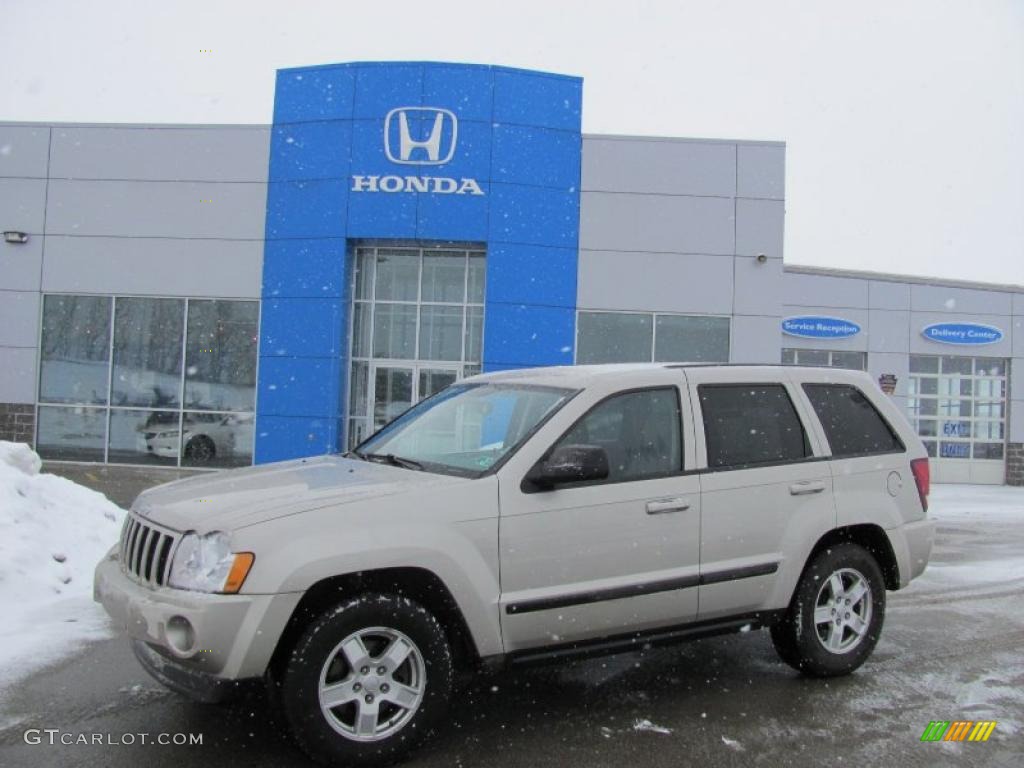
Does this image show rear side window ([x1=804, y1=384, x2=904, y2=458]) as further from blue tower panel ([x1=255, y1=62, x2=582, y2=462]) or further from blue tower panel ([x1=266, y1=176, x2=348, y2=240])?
blue tower panel ([x1=266, y1=176, x2=348, y2=240])

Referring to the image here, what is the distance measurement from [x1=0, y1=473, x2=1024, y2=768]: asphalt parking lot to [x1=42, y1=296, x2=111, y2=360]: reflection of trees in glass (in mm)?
12755

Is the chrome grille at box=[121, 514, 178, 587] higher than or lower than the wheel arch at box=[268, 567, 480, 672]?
higher

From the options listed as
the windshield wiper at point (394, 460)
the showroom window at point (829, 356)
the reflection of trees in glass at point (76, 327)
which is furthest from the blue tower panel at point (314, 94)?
the showroom window at point (829, 356)

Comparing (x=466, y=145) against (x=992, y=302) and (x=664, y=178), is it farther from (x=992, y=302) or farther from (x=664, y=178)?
(x=992, y=302)

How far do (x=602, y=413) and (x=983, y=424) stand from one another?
76.4 feet

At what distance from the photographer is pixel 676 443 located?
439 cm

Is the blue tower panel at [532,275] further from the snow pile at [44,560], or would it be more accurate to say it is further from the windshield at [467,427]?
the windshield at [467,427]

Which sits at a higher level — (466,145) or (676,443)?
(466,145)

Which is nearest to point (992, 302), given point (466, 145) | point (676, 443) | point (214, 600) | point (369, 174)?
point (466, 145)

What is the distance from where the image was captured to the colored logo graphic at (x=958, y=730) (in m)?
4.00

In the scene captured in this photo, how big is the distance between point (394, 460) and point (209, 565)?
4.14ft

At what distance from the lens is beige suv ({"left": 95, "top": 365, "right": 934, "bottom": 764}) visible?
11.0ft

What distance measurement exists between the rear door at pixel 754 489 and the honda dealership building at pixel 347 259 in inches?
415

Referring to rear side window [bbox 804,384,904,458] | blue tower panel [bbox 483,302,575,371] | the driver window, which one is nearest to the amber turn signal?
the driver window
